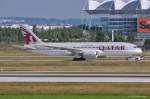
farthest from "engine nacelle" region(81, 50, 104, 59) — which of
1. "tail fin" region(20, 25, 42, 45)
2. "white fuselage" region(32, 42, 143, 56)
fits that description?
"tail fin" region(20, 25, 42, 45)

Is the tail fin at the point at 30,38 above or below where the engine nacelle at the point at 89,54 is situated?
above

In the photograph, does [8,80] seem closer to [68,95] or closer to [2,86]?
[2,86]

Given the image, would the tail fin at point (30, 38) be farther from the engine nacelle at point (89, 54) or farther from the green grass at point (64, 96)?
the green grass at point (64, 96)

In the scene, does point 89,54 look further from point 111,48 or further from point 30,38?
point 30,38

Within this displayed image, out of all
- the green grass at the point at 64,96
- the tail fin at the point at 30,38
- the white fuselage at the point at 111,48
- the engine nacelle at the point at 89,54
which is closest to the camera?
the green grass at the point at 64,96

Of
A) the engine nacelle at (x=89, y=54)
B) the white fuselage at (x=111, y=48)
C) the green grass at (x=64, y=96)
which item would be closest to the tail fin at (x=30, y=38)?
the white fuselage at (x=111, y=48)

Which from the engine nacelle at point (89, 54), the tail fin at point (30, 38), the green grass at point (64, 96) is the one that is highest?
the tail fin at point (30, 38)

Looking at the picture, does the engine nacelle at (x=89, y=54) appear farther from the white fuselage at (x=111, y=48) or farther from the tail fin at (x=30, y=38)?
the tail fin at (x=30, y=38)

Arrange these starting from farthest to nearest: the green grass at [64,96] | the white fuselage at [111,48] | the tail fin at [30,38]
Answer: the tail fin at [30,38], the white fuselage at [111,48], the green grass at [64,96]

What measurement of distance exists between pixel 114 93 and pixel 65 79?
1095 centimetres

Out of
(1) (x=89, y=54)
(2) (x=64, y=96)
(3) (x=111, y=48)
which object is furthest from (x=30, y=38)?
(2) (x=64, y=96)

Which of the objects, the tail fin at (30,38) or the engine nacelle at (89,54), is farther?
the tail fin at (30,38)

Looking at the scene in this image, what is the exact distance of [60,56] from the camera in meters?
102

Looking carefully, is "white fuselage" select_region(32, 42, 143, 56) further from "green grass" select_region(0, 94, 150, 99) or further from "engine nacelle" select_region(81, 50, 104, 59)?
"green grass" select_region(0, 94, 150, 99)
